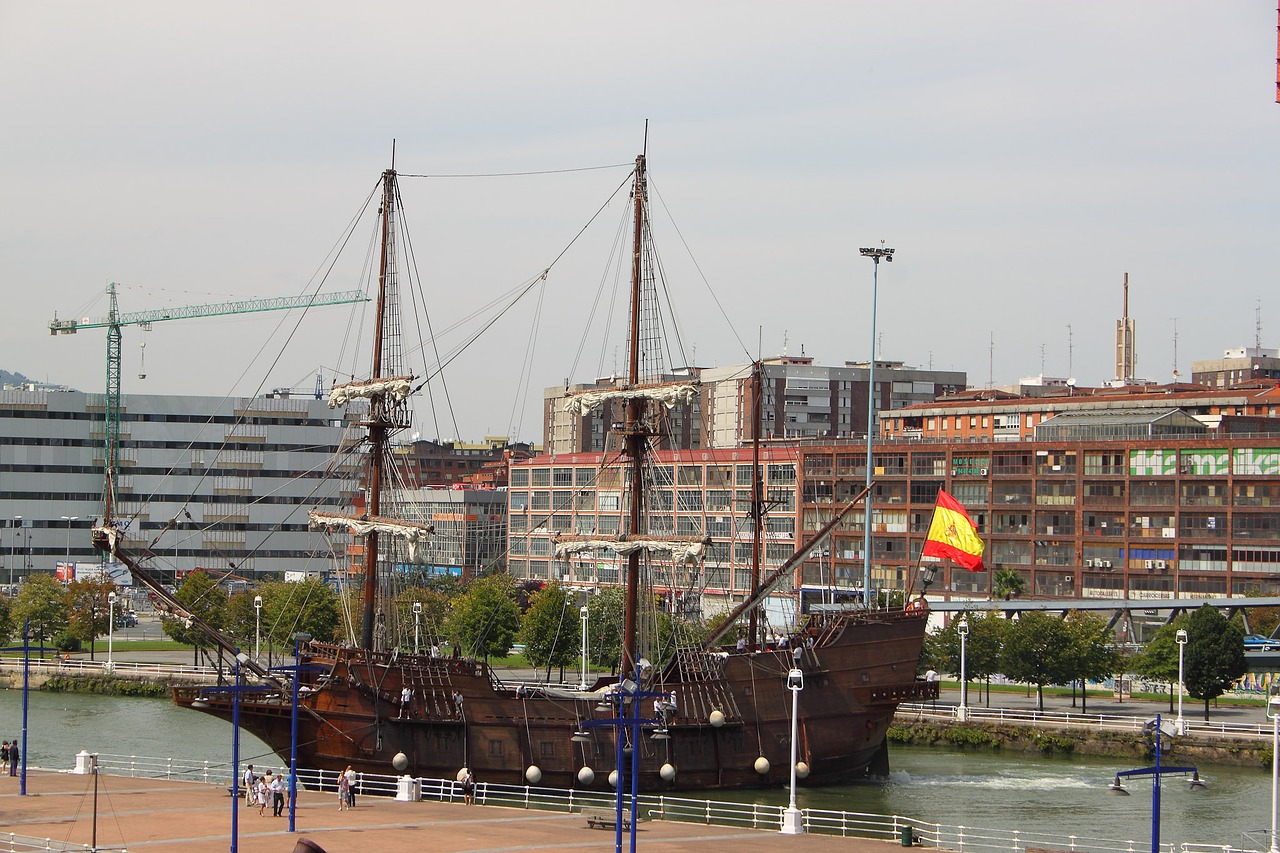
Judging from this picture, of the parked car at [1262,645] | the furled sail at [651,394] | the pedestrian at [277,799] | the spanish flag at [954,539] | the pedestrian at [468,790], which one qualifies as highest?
the furled sail at [651,394]

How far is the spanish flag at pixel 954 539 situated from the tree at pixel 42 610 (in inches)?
2258

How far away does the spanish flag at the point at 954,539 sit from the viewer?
73312 millimetres

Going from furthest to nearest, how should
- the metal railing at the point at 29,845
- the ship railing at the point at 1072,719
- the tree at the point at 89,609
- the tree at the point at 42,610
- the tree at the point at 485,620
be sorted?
the tree at the point at 42,610 → the tree at the point at 89,609 → the tree at the point at 485,620 → the ship railing at the point at 1072,719 → the metal railing at the point at 29,845

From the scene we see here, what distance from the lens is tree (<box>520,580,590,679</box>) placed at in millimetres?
89750

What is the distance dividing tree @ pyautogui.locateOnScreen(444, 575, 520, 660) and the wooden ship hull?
99.0ft

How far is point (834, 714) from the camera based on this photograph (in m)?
61.9

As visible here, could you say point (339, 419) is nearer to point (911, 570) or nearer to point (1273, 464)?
point (911, 570)

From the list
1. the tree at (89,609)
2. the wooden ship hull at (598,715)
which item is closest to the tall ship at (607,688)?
the wooden ship hull at (598,715)

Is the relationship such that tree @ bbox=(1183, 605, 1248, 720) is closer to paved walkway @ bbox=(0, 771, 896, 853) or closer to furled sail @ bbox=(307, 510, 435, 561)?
paved walkway @ bbox=(0, 771, 896, 853)

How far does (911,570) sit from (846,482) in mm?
8065

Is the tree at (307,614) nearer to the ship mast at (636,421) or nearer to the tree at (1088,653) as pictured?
the ship mast at (636,421)

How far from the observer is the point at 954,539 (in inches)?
2921

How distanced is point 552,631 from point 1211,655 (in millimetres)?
34843

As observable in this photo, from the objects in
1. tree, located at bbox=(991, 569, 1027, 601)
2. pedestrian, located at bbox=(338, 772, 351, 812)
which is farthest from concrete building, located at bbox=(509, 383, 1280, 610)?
pedestrian, located at bbox=(338, 772, 351, 812)
